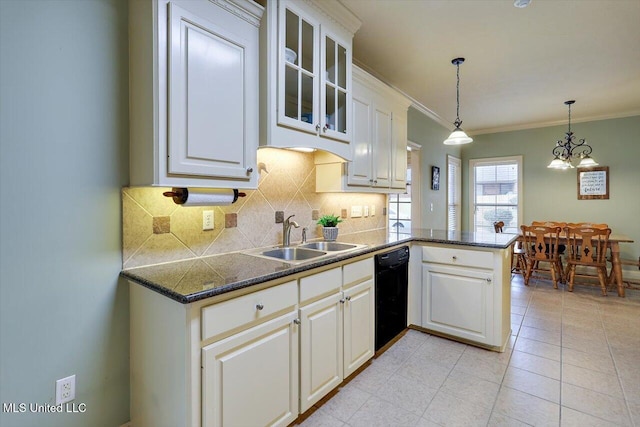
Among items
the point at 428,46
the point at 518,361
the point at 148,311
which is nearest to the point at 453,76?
the point at 428,46

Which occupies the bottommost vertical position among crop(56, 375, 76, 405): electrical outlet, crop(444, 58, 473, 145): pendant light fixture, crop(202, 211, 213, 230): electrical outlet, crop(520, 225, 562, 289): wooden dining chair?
crop(56, 375, 76, 405): electrical outlet

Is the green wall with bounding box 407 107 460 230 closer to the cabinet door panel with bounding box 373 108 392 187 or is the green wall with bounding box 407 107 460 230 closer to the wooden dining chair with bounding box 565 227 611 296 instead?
the cabinet door panel with bounding box 373 108 392 187

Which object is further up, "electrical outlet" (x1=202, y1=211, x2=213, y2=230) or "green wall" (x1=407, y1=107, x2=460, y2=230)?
"green wall" (x1=407, y1=107, x2=460, y2=230)

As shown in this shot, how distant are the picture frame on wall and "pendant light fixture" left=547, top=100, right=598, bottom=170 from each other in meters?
1.50

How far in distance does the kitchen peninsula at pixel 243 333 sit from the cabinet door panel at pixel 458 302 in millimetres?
724

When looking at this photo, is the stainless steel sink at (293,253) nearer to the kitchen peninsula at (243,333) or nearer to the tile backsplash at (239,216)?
the tile backsplash at (239,216)

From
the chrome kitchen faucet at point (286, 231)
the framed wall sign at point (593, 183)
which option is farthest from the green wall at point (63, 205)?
the framed wall sign at point (593, 183)

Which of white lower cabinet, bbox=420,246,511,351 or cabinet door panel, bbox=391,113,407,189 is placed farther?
cabinet door panel, bbox=391,113,407,189

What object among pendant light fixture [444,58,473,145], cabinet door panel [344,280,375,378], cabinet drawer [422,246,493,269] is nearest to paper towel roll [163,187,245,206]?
cabinet door panel [344,280,375,378]

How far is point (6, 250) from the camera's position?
4.06 ft

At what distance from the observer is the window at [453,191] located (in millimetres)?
5465

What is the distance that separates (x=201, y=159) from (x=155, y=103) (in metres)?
0.30

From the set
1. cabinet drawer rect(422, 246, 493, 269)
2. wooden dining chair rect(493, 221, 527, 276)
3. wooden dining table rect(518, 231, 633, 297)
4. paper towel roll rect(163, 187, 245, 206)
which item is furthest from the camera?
wooden dining chair rect(493, 221, 527, 276)

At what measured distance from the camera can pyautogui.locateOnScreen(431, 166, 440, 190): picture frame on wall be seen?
473cm
